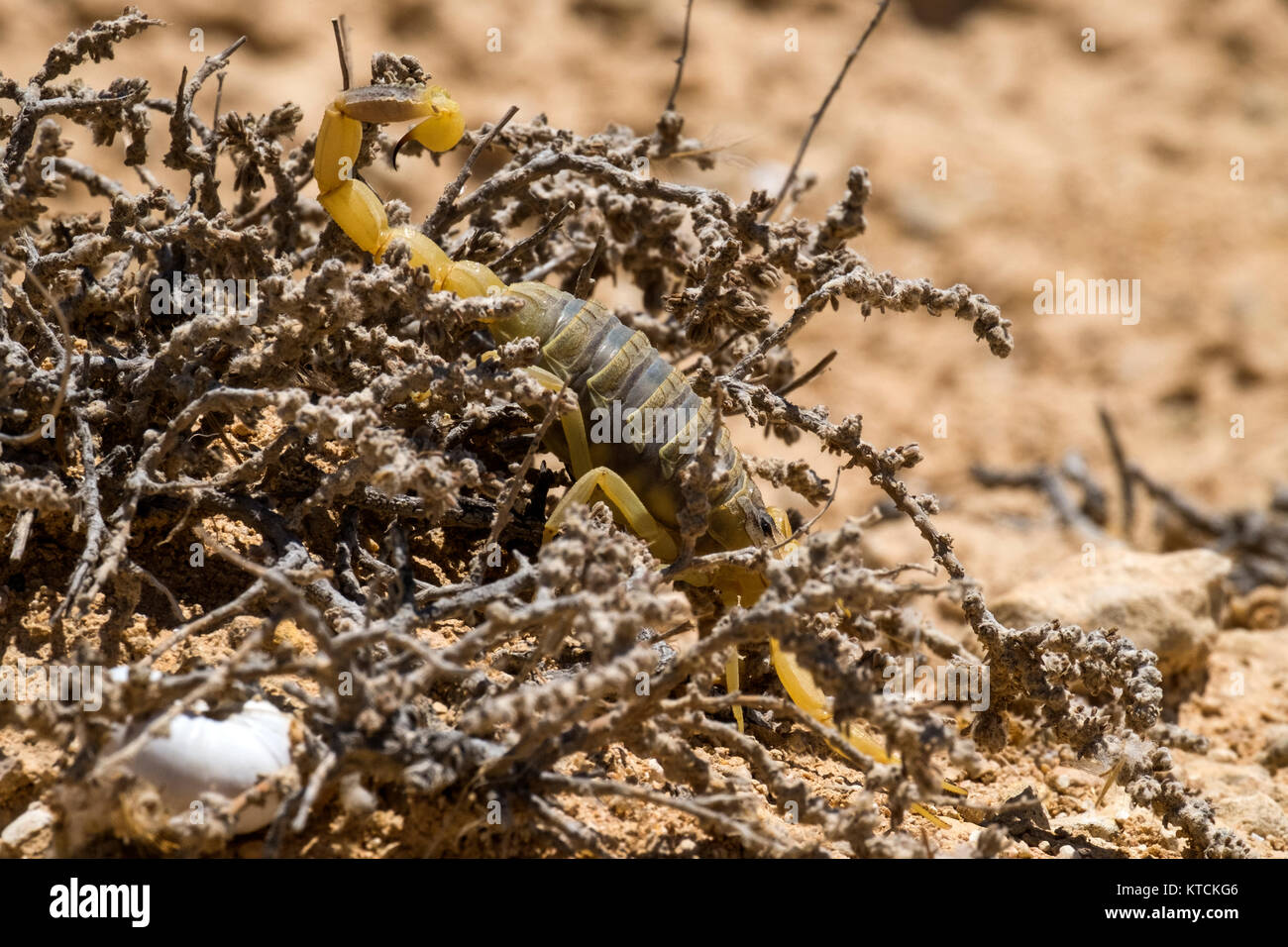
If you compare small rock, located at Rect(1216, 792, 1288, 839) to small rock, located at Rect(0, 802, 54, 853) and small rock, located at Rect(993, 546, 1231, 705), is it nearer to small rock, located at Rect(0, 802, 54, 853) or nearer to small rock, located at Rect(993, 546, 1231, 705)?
small rock, located at Rect(993, 546, 1231, 705)

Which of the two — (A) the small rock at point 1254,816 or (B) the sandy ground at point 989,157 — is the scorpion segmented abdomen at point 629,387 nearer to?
(A) the small rock at point 1254,816

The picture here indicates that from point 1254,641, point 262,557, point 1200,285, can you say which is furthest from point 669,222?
point 1200,285

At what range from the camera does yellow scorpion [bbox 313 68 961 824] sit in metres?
2.67

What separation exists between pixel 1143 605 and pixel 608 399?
65.0 inches

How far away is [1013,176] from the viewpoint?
26.7 feet

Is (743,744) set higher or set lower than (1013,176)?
lower

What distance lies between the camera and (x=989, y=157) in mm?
8219

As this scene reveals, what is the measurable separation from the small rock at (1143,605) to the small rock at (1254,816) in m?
0.62

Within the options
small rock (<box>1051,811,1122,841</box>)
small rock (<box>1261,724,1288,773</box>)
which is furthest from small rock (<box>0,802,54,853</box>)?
small rock (<box>1261,724,1288,773</box>)

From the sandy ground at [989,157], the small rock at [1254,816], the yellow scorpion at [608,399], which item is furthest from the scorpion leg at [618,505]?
the sandy ground at [989,157]

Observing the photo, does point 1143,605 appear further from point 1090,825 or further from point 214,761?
point 214,761

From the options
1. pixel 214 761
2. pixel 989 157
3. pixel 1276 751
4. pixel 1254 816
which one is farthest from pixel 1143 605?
pixel 989 157
